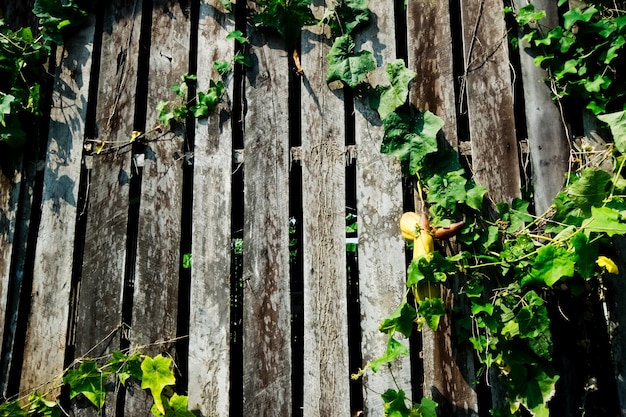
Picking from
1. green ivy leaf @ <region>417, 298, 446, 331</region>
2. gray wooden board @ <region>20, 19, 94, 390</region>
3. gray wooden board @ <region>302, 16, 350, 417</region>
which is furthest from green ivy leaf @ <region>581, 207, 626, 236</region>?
gray wooden board @ <region>20, 19, 94, 390</region>

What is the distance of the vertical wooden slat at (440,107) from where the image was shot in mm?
2282

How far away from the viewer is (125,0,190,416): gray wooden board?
252cm

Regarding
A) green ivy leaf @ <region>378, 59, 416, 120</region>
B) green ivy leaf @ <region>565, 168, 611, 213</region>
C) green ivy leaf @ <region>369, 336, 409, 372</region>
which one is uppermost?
green ivy leaf @ <region>378, 59, 416, 120</region>

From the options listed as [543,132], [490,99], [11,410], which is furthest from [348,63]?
[11,410]

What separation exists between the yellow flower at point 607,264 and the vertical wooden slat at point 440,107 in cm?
56

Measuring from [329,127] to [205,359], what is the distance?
1.19 metres

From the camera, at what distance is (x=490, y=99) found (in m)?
2.47

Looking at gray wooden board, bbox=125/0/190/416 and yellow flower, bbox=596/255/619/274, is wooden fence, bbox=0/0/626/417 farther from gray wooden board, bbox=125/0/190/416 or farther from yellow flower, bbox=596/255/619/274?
yellow flower, bbox=596/255/619/274

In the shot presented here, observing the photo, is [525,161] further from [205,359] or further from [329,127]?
[205,359]

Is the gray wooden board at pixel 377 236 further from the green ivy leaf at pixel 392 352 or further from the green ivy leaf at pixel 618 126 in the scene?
the green ivy leaf at pixel 618 126

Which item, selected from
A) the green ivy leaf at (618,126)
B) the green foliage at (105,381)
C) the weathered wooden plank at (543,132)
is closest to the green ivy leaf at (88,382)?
the green foliage at (105,381)

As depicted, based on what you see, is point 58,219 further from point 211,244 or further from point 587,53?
point 587,53

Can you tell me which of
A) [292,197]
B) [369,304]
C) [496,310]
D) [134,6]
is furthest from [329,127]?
[134,6]

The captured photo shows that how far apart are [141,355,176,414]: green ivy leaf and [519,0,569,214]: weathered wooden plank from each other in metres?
1.73
